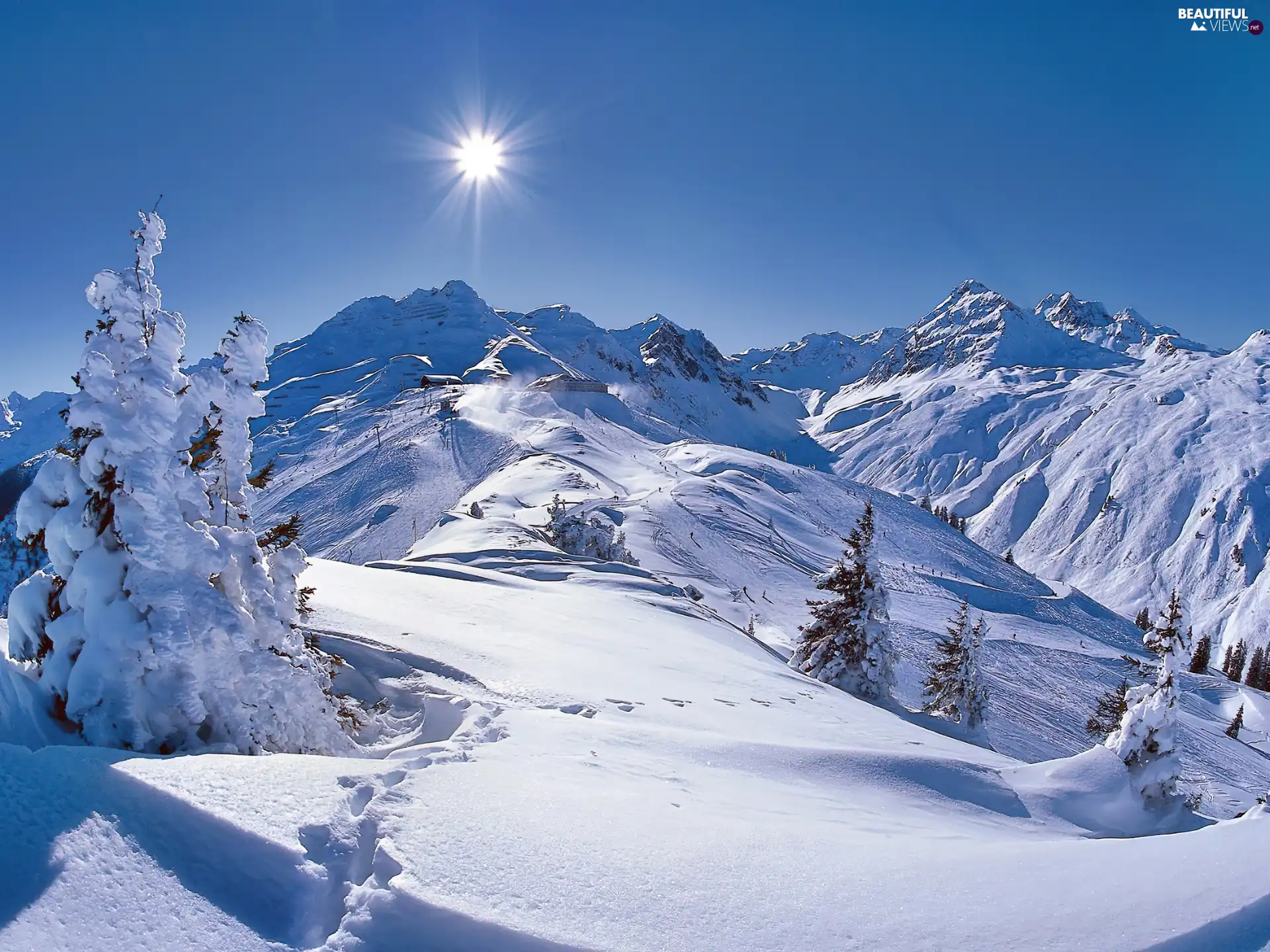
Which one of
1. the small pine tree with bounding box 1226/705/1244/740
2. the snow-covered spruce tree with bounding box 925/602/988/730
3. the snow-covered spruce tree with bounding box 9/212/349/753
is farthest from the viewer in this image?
the small pine tree with bounding box 1226/705/1244/740

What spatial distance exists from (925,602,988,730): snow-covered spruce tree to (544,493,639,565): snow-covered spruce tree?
1598 centimetres

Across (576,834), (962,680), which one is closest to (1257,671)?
(962,680)

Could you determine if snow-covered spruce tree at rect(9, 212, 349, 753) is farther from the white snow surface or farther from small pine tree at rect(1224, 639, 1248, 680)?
small pine tree at rect(1224, 639, 1248, 680)

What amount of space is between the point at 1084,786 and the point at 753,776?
564 centimetres

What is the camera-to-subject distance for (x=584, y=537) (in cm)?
3512

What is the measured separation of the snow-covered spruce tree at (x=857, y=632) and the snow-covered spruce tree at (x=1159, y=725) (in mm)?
6402

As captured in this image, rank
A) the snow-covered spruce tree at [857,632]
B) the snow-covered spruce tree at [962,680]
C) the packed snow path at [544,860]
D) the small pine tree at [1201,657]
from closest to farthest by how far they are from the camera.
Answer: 1. the packed snow path at [544,860]
2. the snow-covered spruce tree at [857,632]
3. the snow-covered spruce tree at [962,680]
4. the small pine tree at [1201,657]

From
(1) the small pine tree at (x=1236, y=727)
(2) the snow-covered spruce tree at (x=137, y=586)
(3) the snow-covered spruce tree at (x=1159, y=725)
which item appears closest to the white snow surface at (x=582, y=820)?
(2) the snow-covered spruce tree at (x=137, y=586)

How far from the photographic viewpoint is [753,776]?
6.87m

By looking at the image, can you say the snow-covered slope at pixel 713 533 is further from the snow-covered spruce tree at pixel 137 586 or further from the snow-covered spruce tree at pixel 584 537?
the snow-covered spruce tree at pixel 137 586

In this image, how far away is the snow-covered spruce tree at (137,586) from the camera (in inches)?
203

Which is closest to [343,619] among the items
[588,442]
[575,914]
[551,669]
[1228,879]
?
[551,669]

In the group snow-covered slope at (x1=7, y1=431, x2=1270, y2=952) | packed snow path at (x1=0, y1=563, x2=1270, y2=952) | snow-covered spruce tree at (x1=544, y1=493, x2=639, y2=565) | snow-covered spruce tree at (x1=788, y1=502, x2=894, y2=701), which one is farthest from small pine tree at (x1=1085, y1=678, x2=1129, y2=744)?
packed snow path at (x1=0, y1=563, x2=1270, y2=952)

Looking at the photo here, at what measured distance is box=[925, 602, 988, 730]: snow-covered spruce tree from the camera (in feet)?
78.3
